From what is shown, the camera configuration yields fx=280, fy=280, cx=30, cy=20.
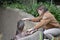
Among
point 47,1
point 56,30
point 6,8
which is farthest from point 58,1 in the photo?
point 56,30

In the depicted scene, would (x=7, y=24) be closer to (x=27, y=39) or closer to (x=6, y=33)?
(x=6, y=33)

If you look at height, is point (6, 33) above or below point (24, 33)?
below

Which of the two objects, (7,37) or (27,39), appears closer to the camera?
(27,39)

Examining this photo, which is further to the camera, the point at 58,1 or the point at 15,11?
the point at 58,1

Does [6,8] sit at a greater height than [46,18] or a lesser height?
lesser

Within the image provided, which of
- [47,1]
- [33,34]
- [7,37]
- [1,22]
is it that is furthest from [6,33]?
[33,34]

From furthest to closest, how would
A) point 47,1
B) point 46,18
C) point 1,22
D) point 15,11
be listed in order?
point 47,1 → point 1,22 → point 15,11 → point 46,18

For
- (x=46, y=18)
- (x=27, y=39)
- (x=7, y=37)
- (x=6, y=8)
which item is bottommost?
(x=7, y=37)

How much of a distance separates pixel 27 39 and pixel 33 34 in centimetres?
21

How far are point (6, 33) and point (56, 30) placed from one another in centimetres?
539

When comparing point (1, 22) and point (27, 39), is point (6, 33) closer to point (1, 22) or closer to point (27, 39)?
point (1, 22)

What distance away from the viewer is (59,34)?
5.83m

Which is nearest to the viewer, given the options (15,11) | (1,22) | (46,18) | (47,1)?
(46,18)

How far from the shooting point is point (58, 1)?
13.7 metres
